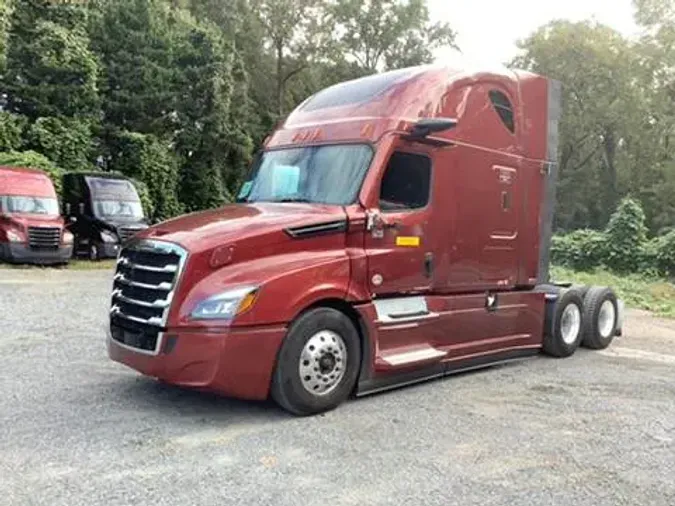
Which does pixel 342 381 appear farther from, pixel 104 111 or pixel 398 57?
pixel 398 57

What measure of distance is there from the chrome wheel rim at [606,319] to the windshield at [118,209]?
14448 mm

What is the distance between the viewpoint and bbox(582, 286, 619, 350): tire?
888 cm

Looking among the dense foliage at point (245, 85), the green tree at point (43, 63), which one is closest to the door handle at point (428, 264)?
the dense foliage at point (245, 85)

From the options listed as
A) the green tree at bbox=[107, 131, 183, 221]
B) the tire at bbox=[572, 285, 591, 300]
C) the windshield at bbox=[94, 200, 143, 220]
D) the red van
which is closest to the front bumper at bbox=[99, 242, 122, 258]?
the windshield at bbox=[94, 200, 143, 220]

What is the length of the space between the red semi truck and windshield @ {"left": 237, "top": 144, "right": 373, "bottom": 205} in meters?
0.02

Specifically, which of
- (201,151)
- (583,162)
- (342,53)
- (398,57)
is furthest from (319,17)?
(583,162)

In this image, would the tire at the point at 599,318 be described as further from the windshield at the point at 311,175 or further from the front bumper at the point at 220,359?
the front bumper at the point at 220,359

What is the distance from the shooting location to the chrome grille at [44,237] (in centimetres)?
1655

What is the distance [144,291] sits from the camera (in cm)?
550

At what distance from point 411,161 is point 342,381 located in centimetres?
214

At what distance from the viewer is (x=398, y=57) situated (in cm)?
4050

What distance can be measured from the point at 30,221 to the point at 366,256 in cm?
1310

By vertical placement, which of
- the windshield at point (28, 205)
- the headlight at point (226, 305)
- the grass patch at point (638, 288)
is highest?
the windshield at point (28, 205)

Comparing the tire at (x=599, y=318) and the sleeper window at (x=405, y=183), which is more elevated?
the sleeper window at (x=405, y=183)
